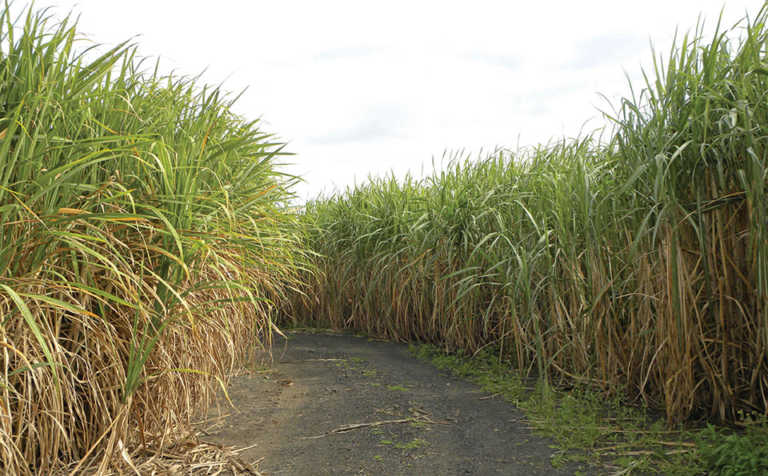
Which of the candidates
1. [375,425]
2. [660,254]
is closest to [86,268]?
[375,425]

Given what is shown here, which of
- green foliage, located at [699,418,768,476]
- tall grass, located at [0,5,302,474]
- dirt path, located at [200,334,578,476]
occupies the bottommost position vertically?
dirt path, located at [200,334,578,476]

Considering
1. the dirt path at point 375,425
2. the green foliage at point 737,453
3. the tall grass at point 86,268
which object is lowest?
the dirt path at point 375,425

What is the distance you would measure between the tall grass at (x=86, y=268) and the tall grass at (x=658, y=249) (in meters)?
1.90

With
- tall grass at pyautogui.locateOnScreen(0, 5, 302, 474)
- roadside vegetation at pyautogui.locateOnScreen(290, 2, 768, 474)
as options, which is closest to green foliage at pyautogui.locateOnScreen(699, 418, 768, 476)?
roadside vegetation at pyautogui.locateOnScreen(290, 2, 768, 474)

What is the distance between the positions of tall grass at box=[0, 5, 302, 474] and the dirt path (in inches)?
21.8

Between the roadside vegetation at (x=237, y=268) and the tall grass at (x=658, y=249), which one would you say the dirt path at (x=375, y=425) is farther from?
the tall grass at (x=658, y=249)

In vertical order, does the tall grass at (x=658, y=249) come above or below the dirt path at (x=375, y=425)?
above

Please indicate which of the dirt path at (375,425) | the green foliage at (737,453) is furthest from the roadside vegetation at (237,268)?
the dirt path at (375,425)

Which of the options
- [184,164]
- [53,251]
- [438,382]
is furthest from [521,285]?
[53,251]

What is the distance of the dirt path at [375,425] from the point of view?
8.07 feet

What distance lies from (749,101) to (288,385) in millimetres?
3173

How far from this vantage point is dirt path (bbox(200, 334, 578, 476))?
2.46 metres

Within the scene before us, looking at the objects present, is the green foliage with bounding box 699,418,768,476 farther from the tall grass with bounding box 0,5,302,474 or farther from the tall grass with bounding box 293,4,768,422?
the tall grass with bounding box 0,5,302,474

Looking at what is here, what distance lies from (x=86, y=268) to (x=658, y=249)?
8.31 ft
